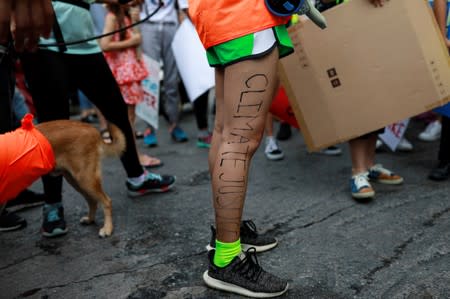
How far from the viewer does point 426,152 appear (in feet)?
13.7

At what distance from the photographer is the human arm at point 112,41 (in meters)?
4.42

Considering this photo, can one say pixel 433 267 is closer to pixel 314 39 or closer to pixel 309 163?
pixel 314 39

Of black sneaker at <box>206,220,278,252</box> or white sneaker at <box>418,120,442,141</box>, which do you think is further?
white sneaker at <box>418,120,442,141</box>

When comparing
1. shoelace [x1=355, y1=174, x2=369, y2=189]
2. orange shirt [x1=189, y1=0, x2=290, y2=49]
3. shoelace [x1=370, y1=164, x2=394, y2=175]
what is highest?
orange shirt [x1=189, y1=0, x2=290, y2=49]

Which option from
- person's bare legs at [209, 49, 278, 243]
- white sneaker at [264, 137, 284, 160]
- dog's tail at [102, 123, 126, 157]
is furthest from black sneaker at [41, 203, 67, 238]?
white sneaker at [264, 137, 284, 160]

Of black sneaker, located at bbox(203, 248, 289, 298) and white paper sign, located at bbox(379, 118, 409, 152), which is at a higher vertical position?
black sneaker, located at bbox(203, 248, 289, 298)

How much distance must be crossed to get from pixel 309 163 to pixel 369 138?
0.83m

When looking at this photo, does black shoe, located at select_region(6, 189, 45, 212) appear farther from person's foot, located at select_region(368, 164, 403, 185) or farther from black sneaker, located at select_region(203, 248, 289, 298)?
person's foot, located at select_region(368, 164, 403, 185)

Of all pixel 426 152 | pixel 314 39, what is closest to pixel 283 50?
pixel 314 39

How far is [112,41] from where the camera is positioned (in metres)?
4.52

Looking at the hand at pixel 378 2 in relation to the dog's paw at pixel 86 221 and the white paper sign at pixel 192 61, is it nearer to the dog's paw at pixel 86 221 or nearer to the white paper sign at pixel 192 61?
the white paper sign at pixel 192 61

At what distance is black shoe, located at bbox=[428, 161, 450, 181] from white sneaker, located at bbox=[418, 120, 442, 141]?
111 centimetres

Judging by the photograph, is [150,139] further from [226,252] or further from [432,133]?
[226,252]

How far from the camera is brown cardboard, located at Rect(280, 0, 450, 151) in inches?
113
